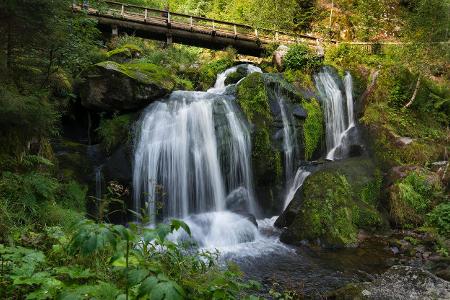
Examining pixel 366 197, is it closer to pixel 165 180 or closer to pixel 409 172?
pixel 409 172

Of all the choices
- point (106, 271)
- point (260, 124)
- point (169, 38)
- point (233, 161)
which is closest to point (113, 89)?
point (233, 161)

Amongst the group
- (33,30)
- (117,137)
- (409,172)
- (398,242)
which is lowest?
(398,242)

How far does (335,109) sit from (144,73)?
6854 millimetres

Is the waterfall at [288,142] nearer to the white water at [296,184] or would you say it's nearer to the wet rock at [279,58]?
the white water at [296,184]

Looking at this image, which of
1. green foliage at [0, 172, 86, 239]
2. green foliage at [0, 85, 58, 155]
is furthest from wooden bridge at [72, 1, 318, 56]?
green foliage at [0, 172, 86, 239]

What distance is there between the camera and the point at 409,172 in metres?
10.3

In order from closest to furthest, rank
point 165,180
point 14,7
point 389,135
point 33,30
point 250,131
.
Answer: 1. point 14,7
2. point 33,30
3. point 165,180
4. point 250,131
5. point 389,135

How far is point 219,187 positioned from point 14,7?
6.52 m

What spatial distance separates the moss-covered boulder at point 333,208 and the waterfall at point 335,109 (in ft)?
6.85

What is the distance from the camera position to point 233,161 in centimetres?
1077

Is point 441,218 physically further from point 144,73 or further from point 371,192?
point 144,73

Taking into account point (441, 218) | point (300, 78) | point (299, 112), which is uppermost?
point (300, 78)

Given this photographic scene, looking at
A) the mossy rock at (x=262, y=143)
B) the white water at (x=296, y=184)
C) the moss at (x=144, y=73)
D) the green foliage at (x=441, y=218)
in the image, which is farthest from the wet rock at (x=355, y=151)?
the moss at (x=144, y=73)

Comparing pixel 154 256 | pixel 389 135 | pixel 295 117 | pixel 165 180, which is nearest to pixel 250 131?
pixel 295 117
